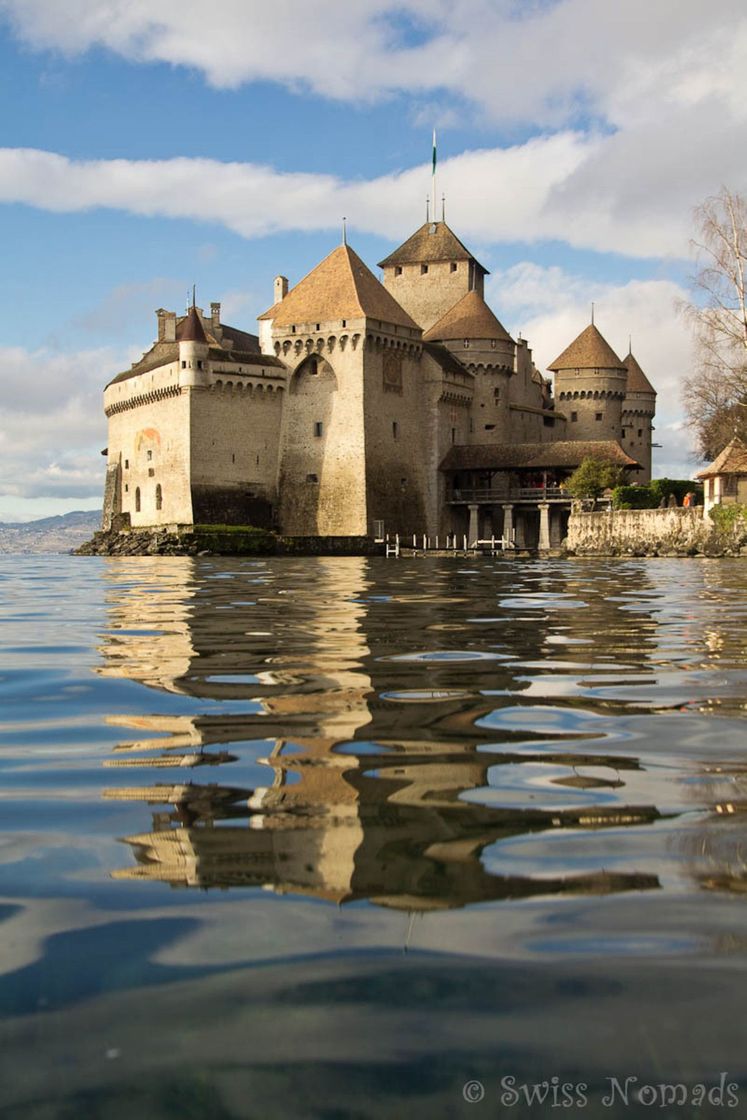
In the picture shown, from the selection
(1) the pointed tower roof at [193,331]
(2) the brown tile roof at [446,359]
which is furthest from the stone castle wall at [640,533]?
(1) the pointed tower roof at [193,331]

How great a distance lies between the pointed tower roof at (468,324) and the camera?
189 feet

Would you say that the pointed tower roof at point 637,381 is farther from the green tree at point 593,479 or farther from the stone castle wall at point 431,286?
the green tree at point 593,479

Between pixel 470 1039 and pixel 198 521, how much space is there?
4704cm

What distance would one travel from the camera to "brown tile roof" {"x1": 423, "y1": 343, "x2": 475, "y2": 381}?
5384 centimetres

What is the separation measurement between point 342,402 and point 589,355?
19.4m

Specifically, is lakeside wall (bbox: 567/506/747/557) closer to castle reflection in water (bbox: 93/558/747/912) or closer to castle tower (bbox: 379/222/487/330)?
castle tower (bbox: 379/222/487/330)

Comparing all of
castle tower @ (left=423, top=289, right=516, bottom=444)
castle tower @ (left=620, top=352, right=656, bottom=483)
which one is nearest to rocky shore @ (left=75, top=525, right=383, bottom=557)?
castle tower @ (left=423, top=289, right=516, bottom=444)

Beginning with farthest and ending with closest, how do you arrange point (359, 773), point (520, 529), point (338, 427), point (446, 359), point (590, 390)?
point (590, 390) < point (520, 529) < point (446, 359) < point (338, 427) < point (359, 773)

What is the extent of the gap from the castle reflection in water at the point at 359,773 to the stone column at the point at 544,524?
4498cm

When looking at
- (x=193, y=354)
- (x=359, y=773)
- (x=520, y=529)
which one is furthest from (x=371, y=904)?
(x=520, y=529)

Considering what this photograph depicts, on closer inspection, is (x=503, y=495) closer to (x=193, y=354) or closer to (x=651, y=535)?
(x=651, y=535)

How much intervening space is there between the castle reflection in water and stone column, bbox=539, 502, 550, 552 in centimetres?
4498

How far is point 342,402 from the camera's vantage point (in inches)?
1957

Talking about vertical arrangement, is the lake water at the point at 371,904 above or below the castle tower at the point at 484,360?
below
